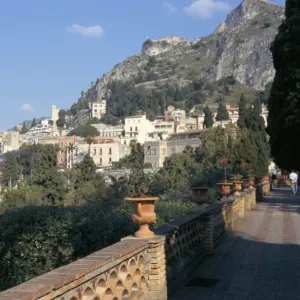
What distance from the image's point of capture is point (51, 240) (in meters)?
8.48

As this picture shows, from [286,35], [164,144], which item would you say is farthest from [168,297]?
[164,144]

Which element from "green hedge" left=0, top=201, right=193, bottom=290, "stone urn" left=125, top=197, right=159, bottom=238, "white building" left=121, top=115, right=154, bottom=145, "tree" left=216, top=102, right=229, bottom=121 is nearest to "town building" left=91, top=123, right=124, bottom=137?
"white building" left=121, top=115, right=154, bottom=145

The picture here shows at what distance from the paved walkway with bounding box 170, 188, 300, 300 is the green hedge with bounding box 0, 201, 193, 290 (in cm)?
170

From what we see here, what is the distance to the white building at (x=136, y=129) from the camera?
132 meters

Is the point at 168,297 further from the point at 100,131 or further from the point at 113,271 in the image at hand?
the point at 100,131

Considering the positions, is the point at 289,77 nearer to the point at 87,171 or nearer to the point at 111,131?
the point at 87,171

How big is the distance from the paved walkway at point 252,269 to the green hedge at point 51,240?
5.57 feet

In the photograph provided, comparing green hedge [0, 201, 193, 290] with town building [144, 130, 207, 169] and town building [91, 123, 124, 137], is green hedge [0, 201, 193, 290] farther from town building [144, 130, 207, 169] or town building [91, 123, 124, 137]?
town building [91, 123, 124, 137]

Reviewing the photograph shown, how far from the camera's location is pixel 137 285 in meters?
5.48

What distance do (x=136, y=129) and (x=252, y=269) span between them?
130782 mm

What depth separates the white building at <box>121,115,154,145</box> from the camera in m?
132

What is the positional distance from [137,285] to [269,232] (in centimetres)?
840

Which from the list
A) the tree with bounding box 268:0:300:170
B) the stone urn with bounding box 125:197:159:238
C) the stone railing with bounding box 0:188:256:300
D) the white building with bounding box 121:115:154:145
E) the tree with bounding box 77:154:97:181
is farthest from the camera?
the white building with bounding box 121:115:154:145

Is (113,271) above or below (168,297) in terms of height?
above
